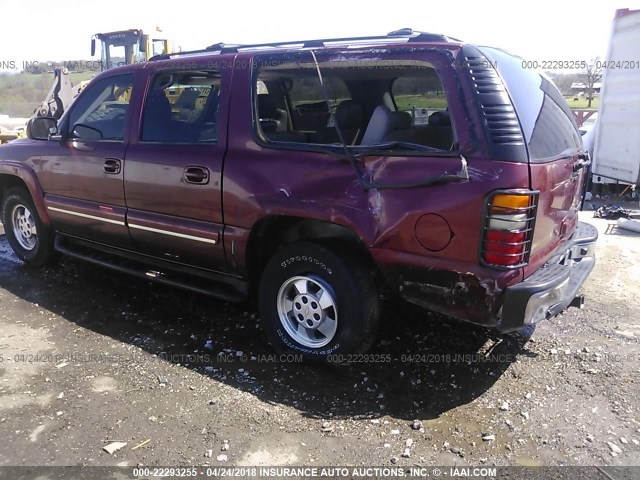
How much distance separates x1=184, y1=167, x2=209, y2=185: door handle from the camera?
3742 mm

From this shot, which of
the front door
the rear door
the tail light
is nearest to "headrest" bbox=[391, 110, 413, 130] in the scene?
the tail light

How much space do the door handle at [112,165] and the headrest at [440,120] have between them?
8.21ft

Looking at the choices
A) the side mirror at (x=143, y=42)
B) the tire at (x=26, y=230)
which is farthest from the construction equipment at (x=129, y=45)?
the tire at (x=26, y=230)

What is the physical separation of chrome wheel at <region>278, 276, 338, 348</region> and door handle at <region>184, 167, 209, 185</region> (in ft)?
3.08

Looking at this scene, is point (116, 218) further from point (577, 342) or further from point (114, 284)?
point (577, 342)

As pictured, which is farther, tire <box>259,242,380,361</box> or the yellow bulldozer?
the yellow bulldozer

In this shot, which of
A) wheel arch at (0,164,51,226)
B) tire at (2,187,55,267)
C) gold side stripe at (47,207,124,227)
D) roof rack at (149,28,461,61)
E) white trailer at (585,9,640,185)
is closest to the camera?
roof rack at (149,28,461,61)

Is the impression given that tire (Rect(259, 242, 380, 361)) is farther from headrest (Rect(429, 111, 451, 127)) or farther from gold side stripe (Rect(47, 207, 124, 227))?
gold side stripe (Rect(47, 207, 124, 227))

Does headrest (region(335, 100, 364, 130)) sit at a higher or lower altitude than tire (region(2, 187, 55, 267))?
higher

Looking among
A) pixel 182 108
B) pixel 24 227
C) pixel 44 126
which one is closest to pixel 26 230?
pixel 24 227

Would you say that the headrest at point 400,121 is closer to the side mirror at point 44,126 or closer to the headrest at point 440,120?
the headrest at point 440,120

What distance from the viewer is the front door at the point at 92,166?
440 cm

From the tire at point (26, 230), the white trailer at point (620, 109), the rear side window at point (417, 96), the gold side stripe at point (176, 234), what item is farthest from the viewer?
the white trailer at point (620, 109)

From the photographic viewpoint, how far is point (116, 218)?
4.44 m
